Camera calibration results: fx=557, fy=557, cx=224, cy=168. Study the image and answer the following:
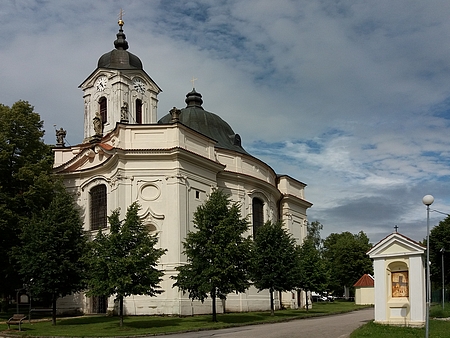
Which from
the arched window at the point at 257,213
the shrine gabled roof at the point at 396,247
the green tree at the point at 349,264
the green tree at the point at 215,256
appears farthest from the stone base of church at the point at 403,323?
the green tree at the point at 349,264

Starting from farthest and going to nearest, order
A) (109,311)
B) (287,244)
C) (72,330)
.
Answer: (287,244) < (109,311) < (72,330)

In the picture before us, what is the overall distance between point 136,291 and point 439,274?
33216 millimetres

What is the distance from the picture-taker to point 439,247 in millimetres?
48750

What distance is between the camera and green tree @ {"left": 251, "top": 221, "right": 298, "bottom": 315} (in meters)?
36.2

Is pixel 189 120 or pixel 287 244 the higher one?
pixel 189 120

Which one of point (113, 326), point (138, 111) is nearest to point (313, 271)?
A: point (138, 111)

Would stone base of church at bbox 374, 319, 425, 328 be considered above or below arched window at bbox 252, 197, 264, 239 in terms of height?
below

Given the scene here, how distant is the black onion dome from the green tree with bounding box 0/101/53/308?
520 inches

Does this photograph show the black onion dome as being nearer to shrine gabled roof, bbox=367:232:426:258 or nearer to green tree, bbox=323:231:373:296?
shrine gabled roof, bbox=367:232:426:258

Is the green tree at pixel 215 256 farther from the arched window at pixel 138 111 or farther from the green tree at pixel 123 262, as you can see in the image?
the arched window at pixel 138 111

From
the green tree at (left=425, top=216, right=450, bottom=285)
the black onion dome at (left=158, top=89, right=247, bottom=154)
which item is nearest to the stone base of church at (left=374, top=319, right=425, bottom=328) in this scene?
the black onion dome at (left=158, top=89, right=247, bottom=154)

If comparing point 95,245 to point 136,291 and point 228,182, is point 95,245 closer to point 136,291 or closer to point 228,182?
point 136,291

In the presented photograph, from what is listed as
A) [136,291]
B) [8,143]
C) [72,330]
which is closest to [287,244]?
[136,291]

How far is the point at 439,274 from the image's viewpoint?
163 feet
